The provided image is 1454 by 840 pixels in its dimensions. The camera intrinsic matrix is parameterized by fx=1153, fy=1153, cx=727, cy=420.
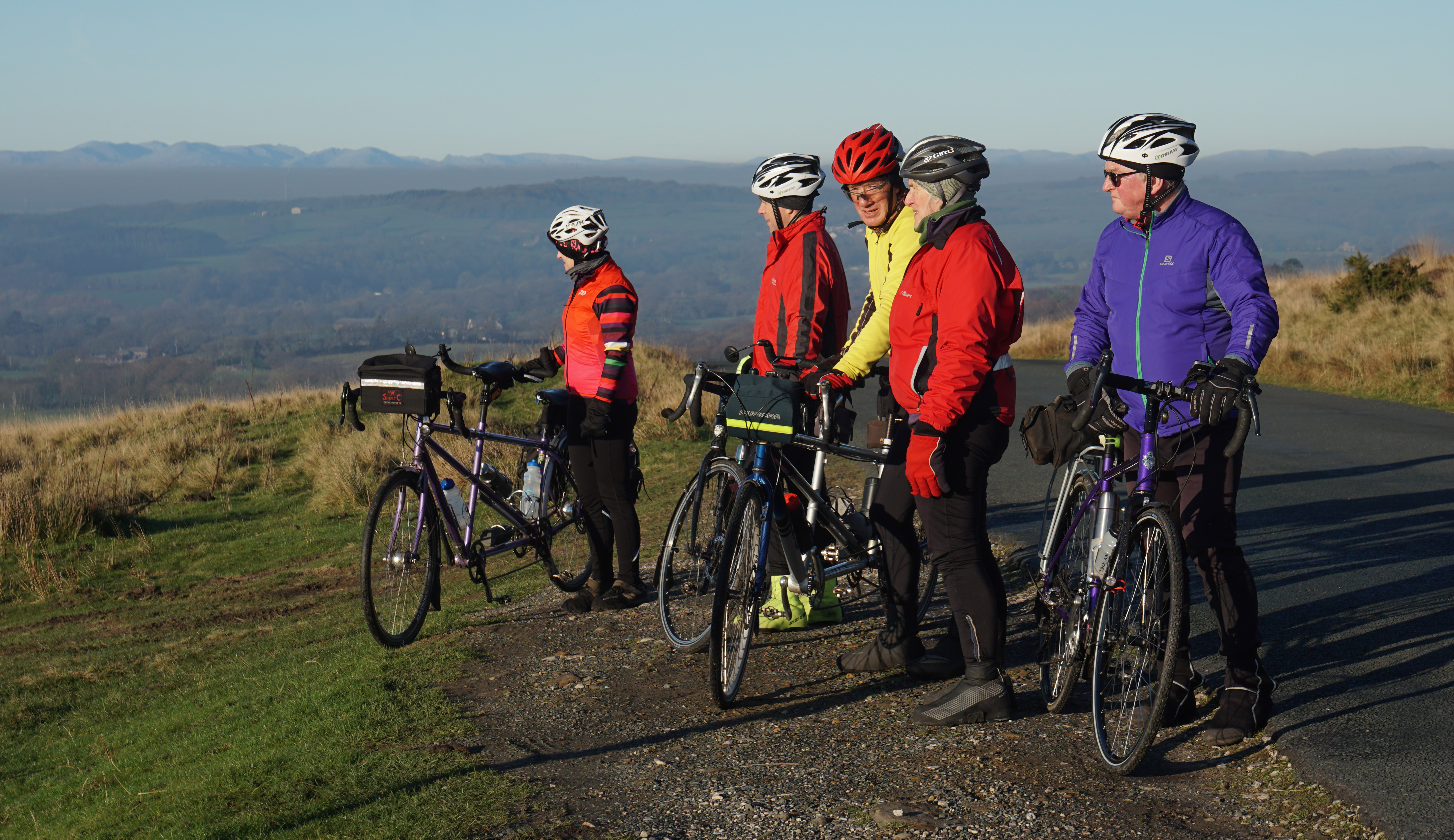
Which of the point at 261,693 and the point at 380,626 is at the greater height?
the point at 380,626

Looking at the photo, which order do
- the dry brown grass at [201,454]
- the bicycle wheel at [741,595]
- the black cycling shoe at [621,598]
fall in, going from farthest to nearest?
the dry brown grass at [201,454] < the black cycling shoe at [621,598] < the bicycle wheel at [741,595]

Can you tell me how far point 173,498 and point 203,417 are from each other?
6.23 metres

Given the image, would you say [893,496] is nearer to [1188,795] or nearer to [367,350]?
[1188,795]

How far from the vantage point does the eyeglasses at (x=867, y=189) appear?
5090mm

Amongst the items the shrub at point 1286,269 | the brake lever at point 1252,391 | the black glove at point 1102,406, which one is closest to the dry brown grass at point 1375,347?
the shrub at point 1286,269

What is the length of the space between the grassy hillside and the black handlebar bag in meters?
1.23

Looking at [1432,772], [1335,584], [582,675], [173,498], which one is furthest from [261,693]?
[173,498]

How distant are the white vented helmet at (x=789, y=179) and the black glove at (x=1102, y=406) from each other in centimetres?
192

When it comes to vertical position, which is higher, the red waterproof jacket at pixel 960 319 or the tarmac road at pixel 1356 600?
the red waterproof jacket at pixel 960 319

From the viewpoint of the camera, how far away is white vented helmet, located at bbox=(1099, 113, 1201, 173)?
3875 millimetres

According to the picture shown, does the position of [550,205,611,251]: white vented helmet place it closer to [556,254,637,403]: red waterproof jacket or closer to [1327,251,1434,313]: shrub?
[556,254,637,403]: red waterproof jacket

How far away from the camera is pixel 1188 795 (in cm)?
361

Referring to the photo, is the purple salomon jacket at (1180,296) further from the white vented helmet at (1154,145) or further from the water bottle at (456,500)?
the water bottle at (456,500)

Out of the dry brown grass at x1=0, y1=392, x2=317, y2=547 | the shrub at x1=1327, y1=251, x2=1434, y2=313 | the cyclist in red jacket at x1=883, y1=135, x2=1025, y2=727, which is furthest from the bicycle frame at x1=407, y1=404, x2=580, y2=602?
the shrub at x1=1327, y1=251, x2=1434, y2=313
